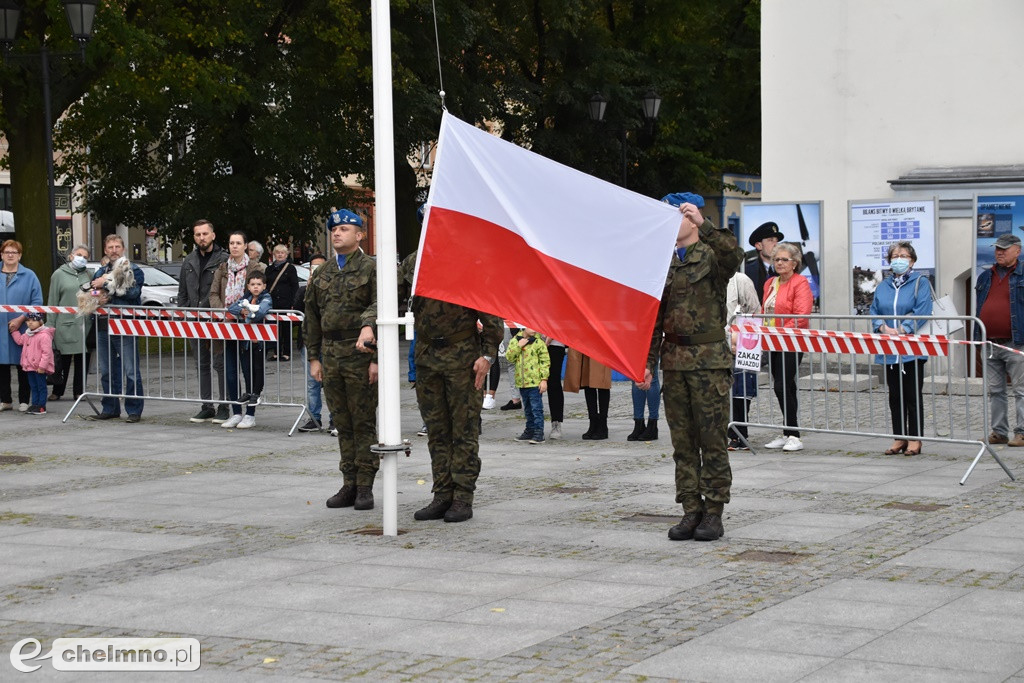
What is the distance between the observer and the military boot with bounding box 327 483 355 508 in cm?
982

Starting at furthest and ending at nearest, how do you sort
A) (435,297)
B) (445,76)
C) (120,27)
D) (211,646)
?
(445,76), (120,27), (435,297), (211,646)

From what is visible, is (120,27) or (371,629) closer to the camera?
(371,629)

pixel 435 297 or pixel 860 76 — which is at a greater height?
pixel 860 76

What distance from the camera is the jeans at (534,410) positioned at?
13547 mm

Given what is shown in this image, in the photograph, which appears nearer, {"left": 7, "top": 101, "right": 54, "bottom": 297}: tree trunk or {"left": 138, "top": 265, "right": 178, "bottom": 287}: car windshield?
{"left": 7, "top": 101, "right": 54, "bottom": 297}: tree trunk

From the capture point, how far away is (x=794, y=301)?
13.2 metres

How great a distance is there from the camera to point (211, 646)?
20.1 ft

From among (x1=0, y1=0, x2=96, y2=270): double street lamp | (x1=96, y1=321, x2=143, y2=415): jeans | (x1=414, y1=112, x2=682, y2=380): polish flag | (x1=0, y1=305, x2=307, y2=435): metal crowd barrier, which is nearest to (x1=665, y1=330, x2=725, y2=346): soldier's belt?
(x1=414, y1=112, x2=682, y2=380): polish flag

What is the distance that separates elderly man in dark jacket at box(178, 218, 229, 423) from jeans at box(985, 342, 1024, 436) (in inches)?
288

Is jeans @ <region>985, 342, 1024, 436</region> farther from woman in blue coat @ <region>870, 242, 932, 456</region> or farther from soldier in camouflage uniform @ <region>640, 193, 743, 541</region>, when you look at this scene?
soldier in camouflage uniform @ <region>640, 193, 743, 541</region>

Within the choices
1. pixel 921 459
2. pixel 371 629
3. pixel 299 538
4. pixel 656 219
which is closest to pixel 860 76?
pixel 921 459

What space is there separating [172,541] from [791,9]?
47.1ft

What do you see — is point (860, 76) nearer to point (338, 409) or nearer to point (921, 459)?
point (921, 459)

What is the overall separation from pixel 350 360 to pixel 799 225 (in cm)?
1111
